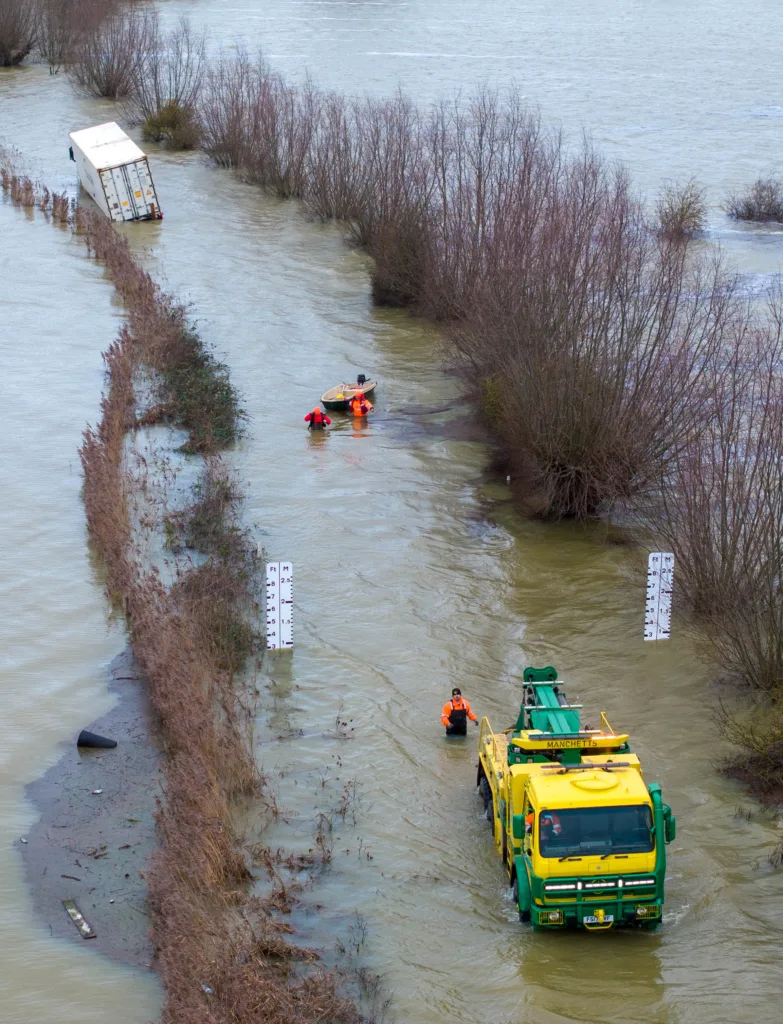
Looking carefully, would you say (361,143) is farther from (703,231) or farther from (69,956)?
(69,956)

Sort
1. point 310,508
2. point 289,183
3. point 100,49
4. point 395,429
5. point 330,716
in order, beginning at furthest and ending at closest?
point 100,49, point 289,183, point 395,429, point 310,508, point 330,716

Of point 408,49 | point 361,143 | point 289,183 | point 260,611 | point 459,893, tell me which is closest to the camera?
point 459,893

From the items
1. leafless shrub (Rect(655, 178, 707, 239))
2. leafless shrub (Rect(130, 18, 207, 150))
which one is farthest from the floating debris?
leafless shrub (Rect(130, 18, 207, 150))

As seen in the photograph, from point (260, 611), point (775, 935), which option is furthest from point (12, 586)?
point (775, 935)

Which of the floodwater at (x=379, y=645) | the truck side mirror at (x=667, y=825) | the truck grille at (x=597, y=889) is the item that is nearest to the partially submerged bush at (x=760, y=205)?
the floodwater at (x=379, y=645)

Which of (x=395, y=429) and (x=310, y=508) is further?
(x=395, y=429)

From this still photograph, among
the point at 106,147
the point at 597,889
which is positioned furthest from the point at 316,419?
the point at 106,147

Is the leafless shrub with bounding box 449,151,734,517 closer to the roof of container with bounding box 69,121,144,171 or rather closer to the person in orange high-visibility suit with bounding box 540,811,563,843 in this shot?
the person in orange high-visibility suit with bounding box 540,811,563,843
